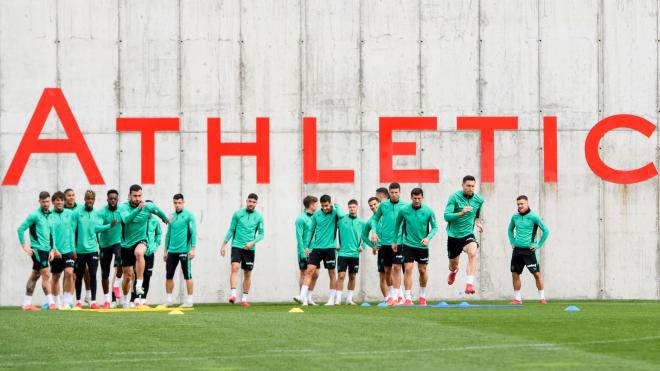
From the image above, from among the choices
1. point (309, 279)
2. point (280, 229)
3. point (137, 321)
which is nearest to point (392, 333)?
point (137, 321)

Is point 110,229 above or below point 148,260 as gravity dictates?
above

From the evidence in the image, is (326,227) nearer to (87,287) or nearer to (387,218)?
(387,218)

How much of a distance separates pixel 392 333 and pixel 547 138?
50.0 feet

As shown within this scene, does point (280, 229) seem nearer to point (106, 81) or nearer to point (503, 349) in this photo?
point (106, 81)

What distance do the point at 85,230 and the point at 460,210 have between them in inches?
275

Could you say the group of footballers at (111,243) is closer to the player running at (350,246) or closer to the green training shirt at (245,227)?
the green training shirt at (245,227)

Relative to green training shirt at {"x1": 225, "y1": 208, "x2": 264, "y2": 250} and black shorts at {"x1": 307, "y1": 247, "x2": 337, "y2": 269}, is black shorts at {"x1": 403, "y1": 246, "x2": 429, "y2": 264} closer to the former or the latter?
black shorts at {"x1": 307, "y1": 247, "x2": 337, "y2": 269}

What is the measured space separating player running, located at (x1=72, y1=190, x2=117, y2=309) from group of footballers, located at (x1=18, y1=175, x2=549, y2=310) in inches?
0.7

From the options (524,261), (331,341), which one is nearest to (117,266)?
(524,261)

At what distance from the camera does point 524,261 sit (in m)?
25.1

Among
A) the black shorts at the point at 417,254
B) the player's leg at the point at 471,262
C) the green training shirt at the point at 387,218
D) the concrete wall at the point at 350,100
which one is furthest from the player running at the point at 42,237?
the player's leg at the point at 471,262

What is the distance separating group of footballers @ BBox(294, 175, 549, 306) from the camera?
22.8m

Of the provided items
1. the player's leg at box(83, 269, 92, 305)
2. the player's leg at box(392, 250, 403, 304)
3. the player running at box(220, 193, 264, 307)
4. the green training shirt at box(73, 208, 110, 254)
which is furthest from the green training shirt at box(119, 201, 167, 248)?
the player's leg at box(392, 250, 403, 304)

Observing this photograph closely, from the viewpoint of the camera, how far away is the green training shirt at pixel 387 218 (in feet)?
78.0
